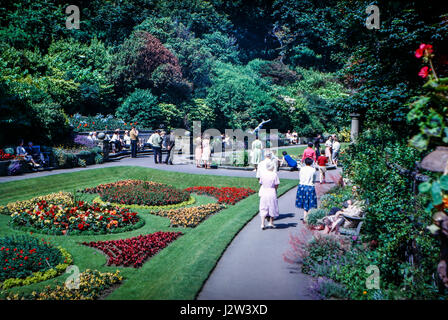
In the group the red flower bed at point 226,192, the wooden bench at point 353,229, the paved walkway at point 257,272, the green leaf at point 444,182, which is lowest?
the paved walkway at point 257,272

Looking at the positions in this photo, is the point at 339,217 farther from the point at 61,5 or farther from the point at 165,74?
the point at 61,5

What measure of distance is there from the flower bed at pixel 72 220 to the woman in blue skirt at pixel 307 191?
4.70 metres

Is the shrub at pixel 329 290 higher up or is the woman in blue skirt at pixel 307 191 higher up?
the woman in blue skirt at pixel 307 191

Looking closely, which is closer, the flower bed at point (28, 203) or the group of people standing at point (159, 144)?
the flower bed at point (28, 203)

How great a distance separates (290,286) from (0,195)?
36.7 feet

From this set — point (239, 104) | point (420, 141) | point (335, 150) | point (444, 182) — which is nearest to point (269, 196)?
point (420, 141)

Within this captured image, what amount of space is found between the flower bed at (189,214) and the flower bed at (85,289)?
363 centimetres

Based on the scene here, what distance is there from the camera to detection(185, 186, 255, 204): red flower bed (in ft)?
43.9

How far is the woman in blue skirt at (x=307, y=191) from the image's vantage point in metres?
10.3

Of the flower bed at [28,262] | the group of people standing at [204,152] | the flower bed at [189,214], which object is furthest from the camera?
the group of people standing at [204,152]

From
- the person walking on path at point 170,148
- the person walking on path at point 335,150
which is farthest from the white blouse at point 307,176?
the person walking on path at point 335,150

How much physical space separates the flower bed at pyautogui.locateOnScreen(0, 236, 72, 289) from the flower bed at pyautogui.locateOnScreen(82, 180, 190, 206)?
16.0 feet

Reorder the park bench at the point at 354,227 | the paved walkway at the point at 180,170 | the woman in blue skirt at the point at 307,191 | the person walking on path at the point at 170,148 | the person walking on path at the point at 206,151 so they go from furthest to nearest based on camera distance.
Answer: the person walking on path at the point at 170,148 → the person walking on path at the point at 206,151 → the paved walkway at the point at 180,170 → the woman in blue skirt at the point at 307,191 → the park bench at the point at 354,227

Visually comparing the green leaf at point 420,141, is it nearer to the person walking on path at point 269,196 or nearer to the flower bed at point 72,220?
the person walking on path at point 269,196
